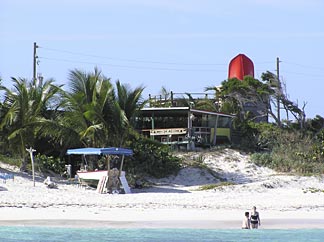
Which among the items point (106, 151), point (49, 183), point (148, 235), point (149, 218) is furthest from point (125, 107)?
point (148, 235)

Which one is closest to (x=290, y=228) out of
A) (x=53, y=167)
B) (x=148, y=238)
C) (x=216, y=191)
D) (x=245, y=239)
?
(x=245, y=239)

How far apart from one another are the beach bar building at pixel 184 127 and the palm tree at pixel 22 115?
7119mm

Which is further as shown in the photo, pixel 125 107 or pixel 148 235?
pixel 125 107

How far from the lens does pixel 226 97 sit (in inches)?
1603

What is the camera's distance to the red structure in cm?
4772

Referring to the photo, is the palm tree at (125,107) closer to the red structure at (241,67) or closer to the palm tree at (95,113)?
the palm tree at (95,113)

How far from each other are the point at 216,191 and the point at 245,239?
8.15 m

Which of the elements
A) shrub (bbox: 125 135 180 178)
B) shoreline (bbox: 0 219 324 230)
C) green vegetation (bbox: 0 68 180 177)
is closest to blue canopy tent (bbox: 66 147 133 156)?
green vegetation (bbox: 0 68 180 177)

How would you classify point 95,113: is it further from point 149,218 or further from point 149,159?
point 149,218

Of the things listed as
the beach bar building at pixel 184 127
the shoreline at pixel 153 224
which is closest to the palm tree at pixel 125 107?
the beach bar building at pixel 184 127

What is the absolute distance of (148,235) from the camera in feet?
61.4

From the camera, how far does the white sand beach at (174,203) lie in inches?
799

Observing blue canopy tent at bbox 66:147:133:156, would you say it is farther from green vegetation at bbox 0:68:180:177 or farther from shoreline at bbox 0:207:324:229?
shoreline at bbox 0:207:324:229

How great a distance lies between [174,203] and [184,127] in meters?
12.5
